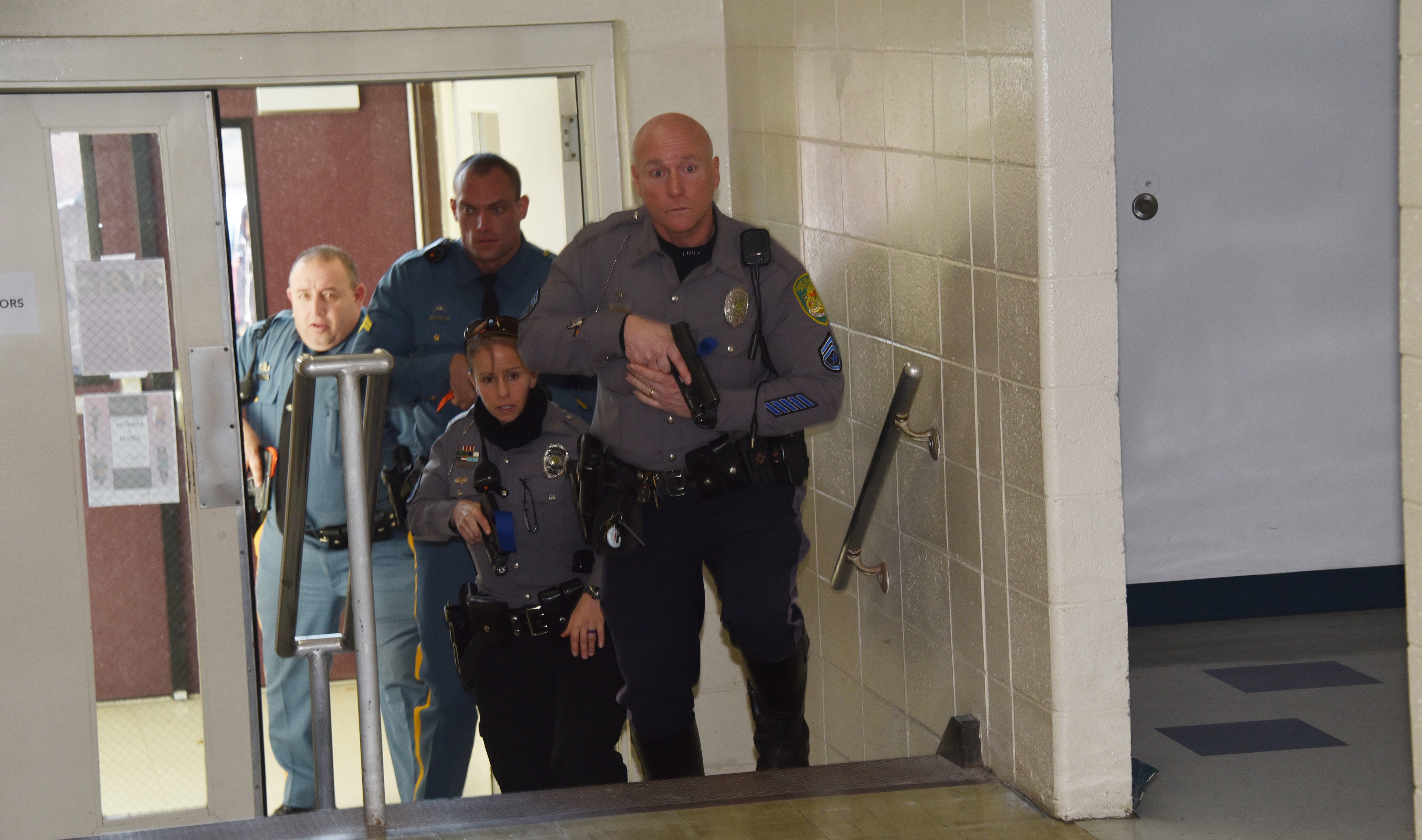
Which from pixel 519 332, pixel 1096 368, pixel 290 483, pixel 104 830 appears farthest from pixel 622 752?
pixel 1096 368

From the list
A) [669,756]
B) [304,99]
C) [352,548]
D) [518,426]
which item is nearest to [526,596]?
[518,426]

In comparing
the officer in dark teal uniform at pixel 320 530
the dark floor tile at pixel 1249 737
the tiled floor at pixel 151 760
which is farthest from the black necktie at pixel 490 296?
the dark floor tile at pixel 1249 737

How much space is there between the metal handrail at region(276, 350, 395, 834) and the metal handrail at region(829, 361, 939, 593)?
1.05m

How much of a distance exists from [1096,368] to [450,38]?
2.36 meters

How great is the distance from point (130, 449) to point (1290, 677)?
125 inches

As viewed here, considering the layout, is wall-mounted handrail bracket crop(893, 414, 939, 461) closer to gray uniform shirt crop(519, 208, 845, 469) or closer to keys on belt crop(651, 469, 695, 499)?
gray uniform shirt crop(519, 208, 845, 469)

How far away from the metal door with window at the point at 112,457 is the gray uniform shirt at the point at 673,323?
1.46 metres

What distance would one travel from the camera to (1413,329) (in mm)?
1837

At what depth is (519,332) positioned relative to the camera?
313 centimetres

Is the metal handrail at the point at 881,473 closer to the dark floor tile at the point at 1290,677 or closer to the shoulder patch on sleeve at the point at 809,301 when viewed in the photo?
the shoulder patch on sleeve at the point at 809,301

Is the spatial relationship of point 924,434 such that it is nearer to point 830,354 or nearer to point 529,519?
point 830,354

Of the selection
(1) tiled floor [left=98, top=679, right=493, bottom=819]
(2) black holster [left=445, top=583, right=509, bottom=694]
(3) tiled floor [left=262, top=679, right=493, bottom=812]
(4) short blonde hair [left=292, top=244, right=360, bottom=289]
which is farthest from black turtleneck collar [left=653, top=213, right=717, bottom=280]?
(3) tiled floor [left=262, top=679, right=493, bottom=812]

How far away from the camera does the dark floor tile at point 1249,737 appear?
2883mm

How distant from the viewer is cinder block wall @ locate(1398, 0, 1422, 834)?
5.86 ft
